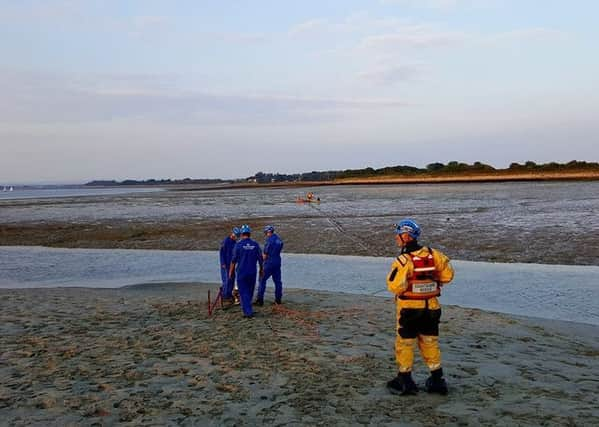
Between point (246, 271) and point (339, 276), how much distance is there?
624cm

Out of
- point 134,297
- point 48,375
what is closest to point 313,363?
point 48,375

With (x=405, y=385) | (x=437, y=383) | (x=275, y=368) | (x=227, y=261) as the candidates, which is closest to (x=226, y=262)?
(x=227, y=261)

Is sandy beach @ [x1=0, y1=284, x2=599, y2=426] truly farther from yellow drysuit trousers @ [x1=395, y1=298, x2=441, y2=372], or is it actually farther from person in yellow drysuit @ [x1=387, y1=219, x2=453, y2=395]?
yellow drysuit trousers @ [x1=395, y1=298, x2=441, y2=372]

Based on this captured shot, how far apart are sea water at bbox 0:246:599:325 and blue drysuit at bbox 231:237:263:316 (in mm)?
4083

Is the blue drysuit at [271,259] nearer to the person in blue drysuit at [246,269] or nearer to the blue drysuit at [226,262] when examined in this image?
the blue drysuit at [226,262]

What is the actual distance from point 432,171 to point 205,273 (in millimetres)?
127652

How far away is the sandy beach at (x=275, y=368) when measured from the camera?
585cm

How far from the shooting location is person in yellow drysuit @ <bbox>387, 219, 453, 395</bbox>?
242 inches

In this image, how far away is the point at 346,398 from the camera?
20.5ft

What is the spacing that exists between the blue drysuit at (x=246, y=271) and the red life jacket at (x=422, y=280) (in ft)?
16.9

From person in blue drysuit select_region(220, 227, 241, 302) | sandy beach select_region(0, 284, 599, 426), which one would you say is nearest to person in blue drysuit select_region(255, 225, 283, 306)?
sandy beach select_region(0, 284, 599, 426)

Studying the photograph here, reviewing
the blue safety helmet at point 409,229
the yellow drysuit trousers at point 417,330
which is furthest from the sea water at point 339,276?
the blue safety helmet at point 409,229

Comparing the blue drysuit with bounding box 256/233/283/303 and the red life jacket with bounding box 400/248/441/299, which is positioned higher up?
the red life jacket with bounding box 400/248/441/299

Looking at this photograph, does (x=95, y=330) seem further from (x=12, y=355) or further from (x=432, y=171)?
(x=432, y=171)
